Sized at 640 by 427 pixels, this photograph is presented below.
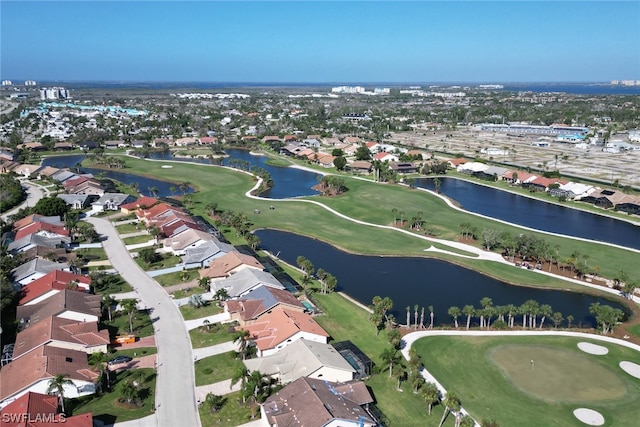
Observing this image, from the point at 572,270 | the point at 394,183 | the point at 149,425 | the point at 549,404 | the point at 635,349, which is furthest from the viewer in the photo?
the point at 394,183

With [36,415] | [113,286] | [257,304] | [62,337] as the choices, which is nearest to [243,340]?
[257,304]

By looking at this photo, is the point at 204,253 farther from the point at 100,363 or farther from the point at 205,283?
the point at 100,363

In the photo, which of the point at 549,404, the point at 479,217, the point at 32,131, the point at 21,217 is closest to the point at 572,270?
the point at 479,217

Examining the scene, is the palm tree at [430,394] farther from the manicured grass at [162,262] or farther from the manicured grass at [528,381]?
the manicured grass at [162,262]

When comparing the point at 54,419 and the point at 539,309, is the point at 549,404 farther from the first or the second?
the point at 54,419

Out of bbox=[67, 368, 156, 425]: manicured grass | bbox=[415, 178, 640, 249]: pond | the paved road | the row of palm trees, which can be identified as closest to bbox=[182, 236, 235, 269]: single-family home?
the paved road

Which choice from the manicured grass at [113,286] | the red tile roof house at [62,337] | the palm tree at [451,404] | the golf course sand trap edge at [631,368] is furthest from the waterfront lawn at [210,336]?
the golf course sand trap edge at [631,368]
